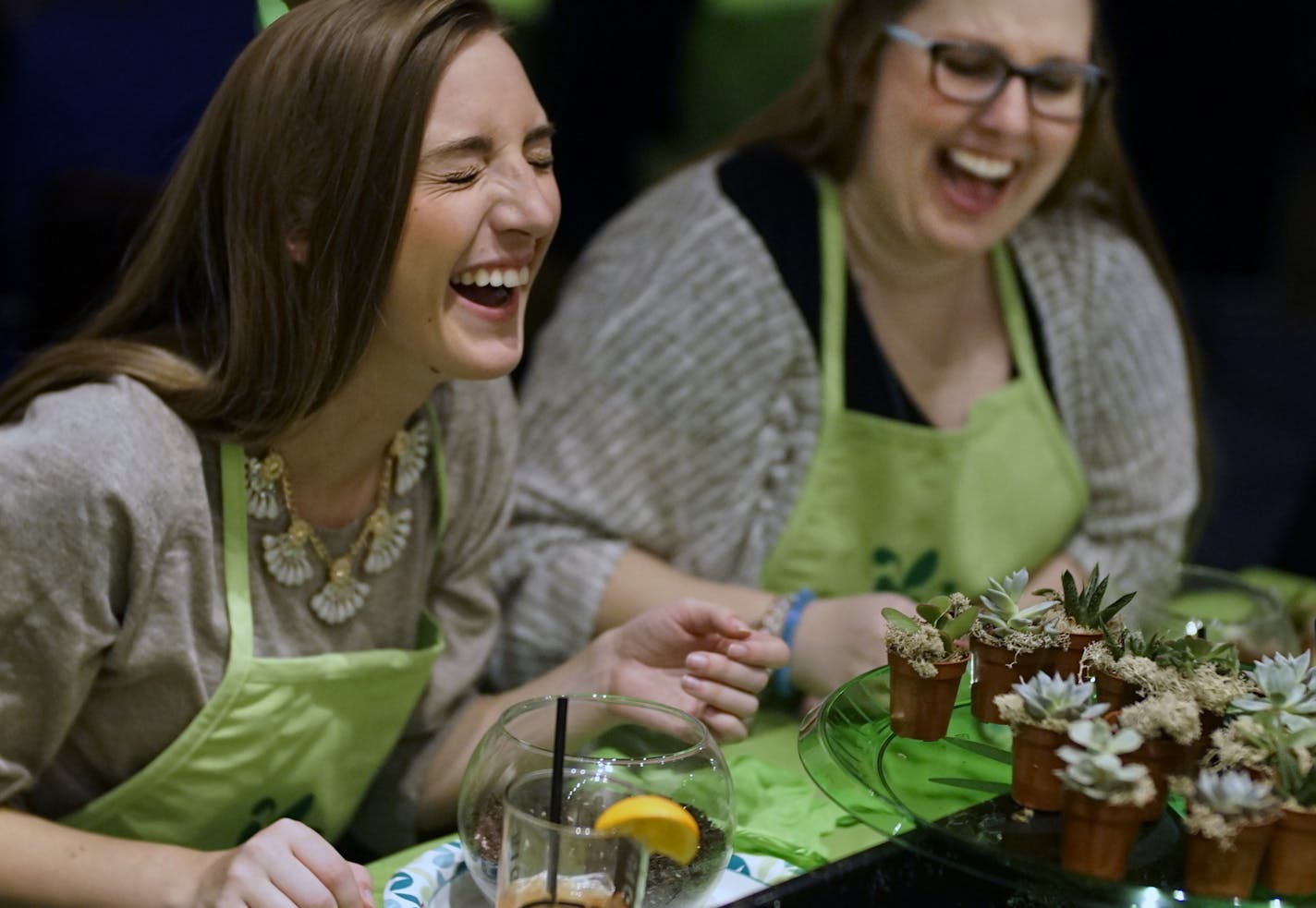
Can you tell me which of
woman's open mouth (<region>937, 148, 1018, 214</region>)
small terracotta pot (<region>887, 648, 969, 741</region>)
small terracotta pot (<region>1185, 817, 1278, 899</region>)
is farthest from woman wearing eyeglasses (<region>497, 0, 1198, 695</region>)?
small terracotta pot (<region>1185, 817, 1278, 899</region>)

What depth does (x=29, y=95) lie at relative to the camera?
3045mm

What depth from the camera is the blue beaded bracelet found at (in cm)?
157

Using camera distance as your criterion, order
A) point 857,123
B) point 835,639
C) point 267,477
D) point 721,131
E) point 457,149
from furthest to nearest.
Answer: point 721,131 → point 857,123 → point 835,639 → point 267,477 → point 457,149

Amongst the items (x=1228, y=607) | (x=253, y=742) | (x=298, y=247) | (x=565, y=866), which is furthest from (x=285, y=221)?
(x=1228, y=607)

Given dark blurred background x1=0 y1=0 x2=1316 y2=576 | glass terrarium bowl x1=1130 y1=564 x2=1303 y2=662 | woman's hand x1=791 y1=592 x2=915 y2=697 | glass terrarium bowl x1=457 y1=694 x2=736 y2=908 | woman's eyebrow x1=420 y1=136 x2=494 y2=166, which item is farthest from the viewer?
dark blurred background x1=0 y1=0 x2=1316 y2=576

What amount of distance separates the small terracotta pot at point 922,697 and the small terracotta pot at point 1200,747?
17 cm

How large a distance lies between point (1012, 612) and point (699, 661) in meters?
0.25

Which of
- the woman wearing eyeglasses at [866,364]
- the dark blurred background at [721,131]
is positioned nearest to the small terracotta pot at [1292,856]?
the woman wearing eyeglasses at [866,364]

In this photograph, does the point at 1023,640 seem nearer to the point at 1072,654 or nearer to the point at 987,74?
the point at 1072,654

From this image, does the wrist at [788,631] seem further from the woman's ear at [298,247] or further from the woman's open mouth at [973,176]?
the woman's ear at [298,247]

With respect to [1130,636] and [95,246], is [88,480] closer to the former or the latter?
[1130,636]

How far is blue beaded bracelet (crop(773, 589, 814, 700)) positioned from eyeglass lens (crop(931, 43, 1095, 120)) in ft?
1.82

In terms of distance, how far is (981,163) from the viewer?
5.63 feet

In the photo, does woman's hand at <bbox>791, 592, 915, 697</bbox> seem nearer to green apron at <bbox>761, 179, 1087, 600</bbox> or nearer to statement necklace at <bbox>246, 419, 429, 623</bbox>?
green apron at <bbox>761, 179, 1087, 600</bbox>
